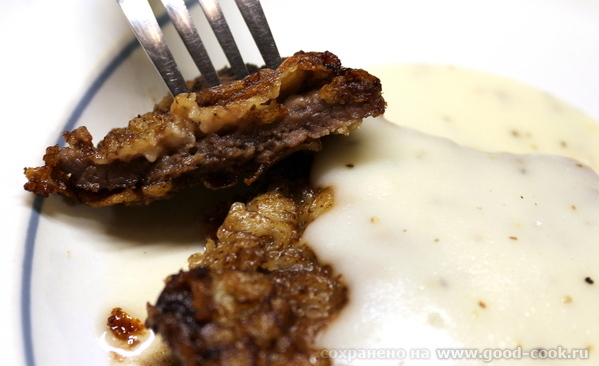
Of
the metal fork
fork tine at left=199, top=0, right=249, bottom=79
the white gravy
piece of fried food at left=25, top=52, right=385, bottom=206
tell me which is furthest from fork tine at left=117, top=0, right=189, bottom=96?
the white gravy

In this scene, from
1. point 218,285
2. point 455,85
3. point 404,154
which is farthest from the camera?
point 455,85

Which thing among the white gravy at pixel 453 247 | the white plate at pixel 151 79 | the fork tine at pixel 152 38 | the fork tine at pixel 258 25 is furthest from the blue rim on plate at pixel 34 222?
the white gravy at pixel 453 247

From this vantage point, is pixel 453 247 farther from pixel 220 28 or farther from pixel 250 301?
pixel 220 28

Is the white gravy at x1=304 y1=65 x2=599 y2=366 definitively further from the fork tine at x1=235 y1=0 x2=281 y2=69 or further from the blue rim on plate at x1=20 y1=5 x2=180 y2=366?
the blue rim on plate at x1=20 y1=5 x2=180 y2=366

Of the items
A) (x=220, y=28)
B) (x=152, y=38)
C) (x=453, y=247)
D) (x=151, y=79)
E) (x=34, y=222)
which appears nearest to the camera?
(x=453, y=247)

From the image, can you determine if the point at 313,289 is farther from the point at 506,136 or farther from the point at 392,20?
the point at 392,20

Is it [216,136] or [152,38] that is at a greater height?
[152,38]

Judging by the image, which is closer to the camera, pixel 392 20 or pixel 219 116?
pixel 219 116

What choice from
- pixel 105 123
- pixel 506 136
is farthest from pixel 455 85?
pixel 105 123

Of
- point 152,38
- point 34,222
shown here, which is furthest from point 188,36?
A: point 34,222
